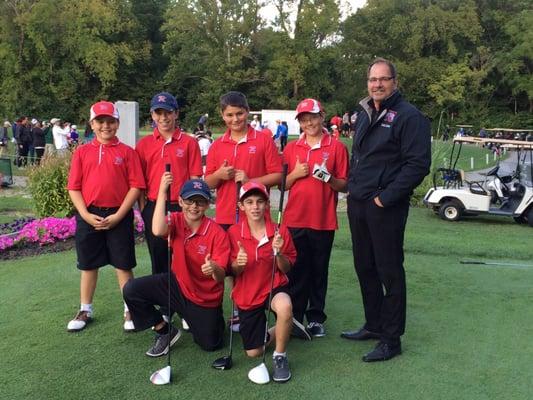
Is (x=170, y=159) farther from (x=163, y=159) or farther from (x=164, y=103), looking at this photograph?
(x=164, y=103)

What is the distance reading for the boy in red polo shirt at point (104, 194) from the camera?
13.3 feet

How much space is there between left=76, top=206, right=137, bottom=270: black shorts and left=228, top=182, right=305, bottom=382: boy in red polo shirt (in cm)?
98

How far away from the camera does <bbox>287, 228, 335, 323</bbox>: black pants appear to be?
4035 millimetres

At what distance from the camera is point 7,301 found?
487 cm

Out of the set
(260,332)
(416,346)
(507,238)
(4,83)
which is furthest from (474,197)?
(4,83)

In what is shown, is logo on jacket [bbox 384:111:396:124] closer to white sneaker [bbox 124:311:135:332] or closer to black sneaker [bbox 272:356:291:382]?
black sneaker [bbox 272:356:291:382]

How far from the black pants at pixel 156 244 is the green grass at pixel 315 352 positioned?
514mm

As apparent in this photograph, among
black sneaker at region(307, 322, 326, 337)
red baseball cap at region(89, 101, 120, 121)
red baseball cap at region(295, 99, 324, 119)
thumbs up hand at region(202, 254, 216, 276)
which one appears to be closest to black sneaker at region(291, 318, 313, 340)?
black sneaker at region(307, 322, 326, 337)

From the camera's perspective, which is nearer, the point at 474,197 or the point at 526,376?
the point at 526,376

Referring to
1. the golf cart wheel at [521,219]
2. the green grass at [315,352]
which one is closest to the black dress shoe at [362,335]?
the green grass at [315,352]

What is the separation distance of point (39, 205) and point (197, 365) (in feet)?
18.2

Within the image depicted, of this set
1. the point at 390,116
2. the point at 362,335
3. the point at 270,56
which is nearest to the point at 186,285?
the point at 362,335

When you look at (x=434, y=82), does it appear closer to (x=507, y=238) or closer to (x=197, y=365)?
(x=507, y=238)

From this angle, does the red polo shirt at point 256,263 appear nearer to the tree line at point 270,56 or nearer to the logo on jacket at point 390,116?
the logo on jacket at point 390,116
